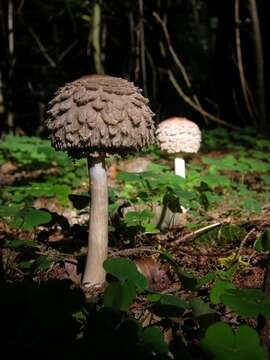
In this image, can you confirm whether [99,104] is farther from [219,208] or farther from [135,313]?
[219,208]

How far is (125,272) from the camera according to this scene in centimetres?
194

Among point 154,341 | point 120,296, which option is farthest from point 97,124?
point 154,341

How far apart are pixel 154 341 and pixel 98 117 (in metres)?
1.18

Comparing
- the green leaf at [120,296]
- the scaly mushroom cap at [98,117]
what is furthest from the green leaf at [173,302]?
the scaly mushroom cap at [98,117]

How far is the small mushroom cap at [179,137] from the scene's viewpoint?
4051 millimetres

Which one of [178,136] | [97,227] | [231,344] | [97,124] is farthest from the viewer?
[178,136]

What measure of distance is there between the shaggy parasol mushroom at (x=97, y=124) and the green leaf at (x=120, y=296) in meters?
0.63

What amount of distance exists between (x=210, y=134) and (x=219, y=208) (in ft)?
11.2

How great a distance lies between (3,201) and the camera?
4.28m

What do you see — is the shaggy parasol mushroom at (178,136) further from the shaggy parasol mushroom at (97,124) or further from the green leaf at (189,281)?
the green leaf at (189,281)

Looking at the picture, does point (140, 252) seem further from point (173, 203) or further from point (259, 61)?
point (259, 61)

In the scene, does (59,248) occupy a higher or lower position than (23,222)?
lower

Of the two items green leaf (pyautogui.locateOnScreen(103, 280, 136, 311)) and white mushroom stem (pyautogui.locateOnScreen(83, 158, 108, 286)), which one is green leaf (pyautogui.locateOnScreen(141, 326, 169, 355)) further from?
white mushroom stem (pyautogui.locateOnScreen(83, 158, 108, 286))

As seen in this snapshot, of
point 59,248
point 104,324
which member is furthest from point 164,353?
point 59,248
